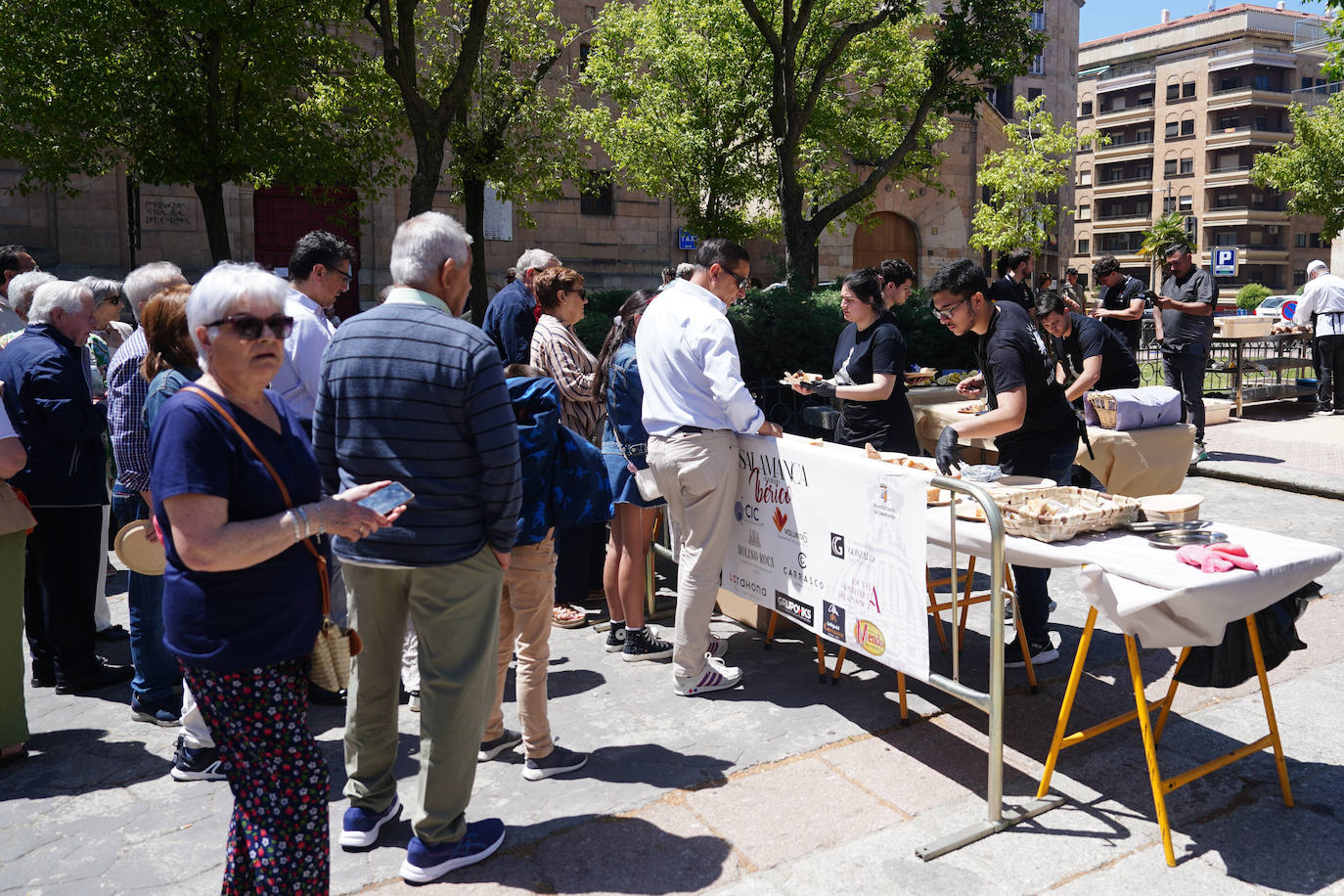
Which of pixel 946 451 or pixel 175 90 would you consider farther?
pixel 175 90

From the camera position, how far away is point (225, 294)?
261 cm

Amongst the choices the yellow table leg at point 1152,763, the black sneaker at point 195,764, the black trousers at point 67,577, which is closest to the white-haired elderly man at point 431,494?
the black sneaker at point 195,764

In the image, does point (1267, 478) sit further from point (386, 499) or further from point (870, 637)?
point (386, 499)

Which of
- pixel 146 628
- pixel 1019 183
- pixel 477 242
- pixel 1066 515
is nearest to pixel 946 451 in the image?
pixel 1066 515

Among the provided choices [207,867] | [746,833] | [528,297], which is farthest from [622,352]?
[207,867]

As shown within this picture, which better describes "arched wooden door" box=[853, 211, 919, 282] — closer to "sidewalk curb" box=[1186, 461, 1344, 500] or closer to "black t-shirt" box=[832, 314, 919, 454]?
"sidewalk curb" box=[1186, 461, 1344, 500]

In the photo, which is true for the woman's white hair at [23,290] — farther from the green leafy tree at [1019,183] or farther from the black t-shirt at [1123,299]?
the green leafy tree at [1019,183]

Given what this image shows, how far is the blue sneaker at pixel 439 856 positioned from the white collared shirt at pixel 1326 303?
13.4 meters

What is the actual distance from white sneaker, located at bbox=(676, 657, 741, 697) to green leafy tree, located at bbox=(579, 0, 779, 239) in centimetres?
1754

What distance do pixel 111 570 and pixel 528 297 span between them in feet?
12.4

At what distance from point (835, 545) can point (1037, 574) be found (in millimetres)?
1352

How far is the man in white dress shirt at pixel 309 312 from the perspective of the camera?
4.49 metres

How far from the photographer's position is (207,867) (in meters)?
3.43

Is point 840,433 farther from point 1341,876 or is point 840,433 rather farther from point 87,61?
point 87,61
